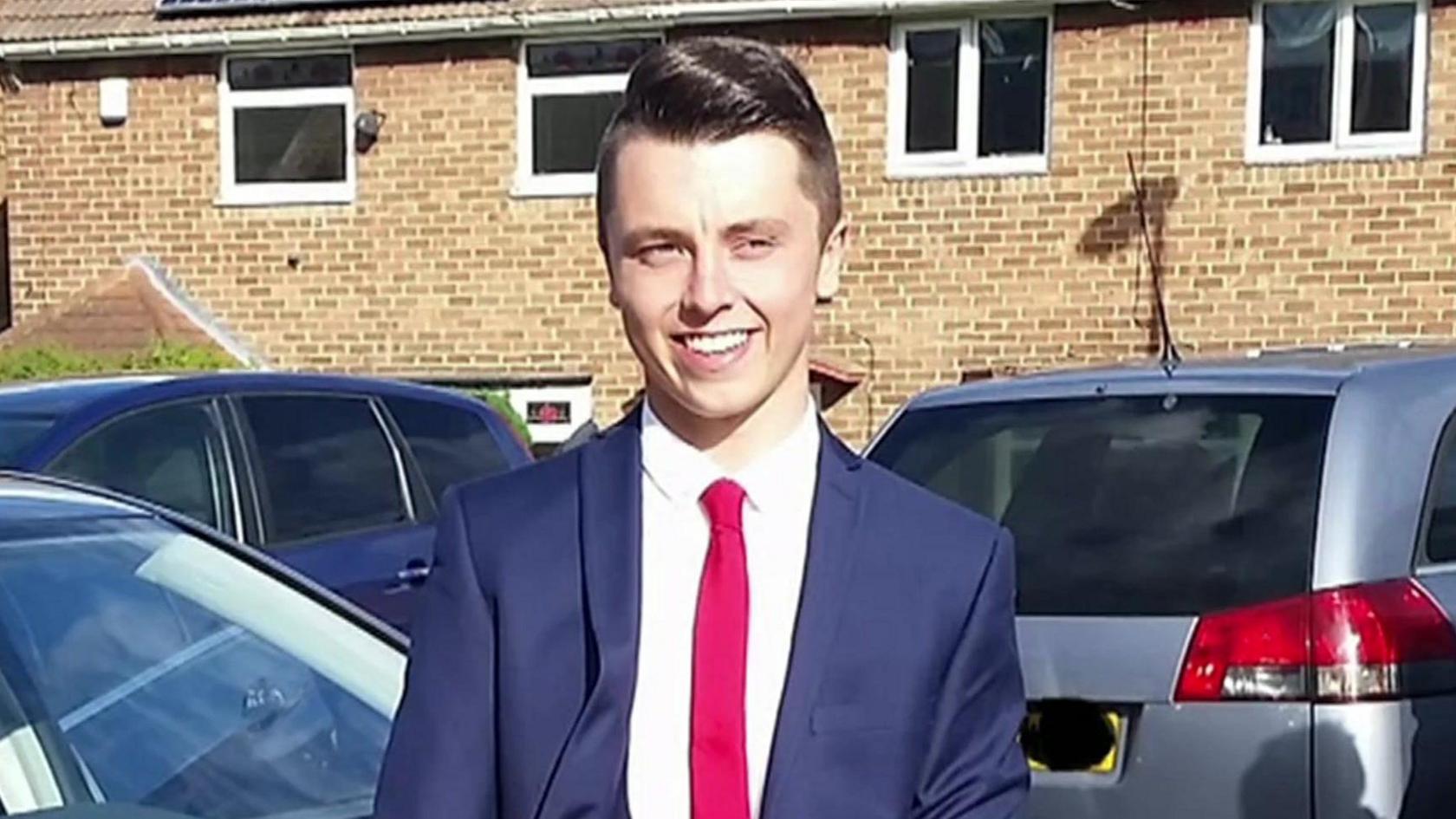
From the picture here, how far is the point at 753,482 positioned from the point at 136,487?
3.91 metres

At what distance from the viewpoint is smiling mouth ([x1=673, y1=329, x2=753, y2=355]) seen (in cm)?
164

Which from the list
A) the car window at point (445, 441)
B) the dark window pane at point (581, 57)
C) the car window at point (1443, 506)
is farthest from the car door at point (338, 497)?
A: the dark window pane at point (581, 57)

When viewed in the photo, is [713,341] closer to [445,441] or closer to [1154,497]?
[1154,497]

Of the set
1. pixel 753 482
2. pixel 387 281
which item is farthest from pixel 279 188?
pixel 753 482

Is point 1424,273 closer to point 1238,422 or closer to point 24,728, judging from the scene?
point 1238,422

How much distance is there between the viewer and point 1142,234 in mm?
11766

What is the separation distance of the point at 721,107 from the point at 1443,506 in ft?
8.83

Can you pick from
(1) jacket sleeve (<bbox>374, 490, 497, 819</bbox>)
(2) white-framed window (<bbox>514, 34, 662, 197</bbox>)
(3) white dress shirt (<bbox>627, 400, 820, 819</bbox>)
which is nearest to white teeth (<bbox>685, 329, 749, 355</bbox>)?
(3) white dress shirt (<bbox>627, 400, 820, 819</bbox>)

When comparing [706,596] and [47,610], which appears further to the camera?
[47,610]

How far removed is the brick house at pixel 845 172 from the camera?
11375mm

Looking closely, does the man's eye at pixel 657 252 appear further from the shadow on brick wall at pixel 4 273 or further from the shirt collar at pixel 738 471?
the shadow on brick wall at pixel 4 273

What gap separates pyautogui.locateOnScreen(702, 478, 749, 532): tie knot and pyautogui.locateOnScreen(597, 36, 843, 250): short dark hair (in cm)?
26

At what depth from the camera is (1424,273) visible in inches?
440

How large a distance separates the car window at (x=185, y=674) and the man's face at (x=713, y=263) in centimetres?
121
